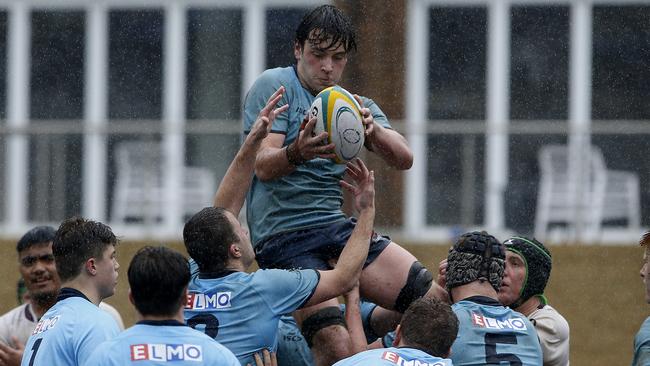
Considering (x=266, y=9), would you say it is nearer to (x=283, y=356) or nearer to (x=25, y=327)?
(x=25, y=327)

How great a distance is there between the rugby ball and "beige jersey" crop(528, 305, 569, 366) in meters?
1.43

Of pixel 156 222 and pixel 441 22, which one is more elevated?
pixel 441 22

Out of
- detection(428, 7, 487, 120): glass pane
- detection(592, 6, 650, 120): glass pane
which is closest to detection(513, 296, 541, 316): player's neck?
detection(428, 7, 487, 120): glass pane

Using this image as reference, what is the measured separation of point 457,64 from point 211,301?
31.7 feet

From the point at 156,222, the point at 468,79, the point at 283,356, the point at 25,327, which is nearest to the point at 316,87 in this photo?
the point at 283,356

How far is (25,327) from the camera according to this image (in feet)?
27.3

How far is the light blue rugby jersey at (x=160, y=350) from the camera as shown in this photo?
5.04 metres

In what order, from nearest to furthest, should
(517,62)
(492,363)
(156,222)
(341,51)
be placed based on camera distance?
(492,363) < (341,51) < (156,222) < (517,62)

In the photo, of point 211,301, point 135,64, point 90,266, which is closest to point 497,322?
point 211,301

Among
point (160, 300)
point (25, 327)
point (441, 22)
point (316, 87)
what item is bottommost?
point (25, 327)

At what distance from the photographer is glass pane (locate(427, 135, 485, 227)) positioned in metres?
12.0

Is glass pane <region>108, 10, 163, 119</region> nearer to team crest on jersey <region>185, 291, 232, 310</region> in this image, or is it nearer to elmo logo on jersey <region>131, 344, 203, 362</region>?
team crest on jersey <region>185, 291, 232, 310</region>

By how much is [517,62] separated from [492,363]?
9.51 meters

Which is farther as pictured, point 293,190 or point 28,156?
point 28,156
